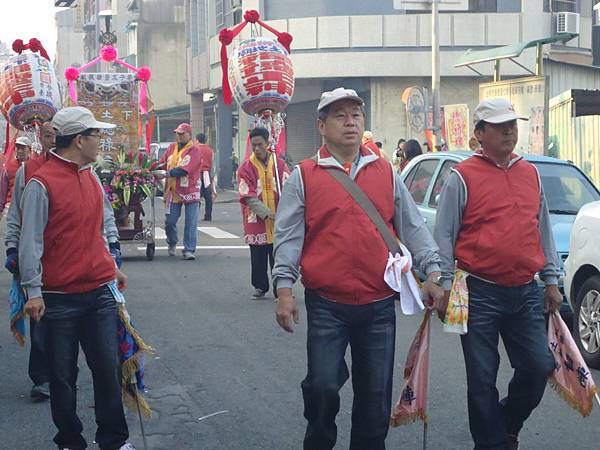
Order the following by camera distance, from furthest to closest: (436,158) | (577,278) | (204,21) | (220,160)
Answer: (204,21), (220,160), (436,158), (577,278)

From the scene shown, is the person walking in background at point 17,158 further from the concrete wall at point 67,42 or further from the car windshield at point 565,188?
the concrete wall at point 67,42

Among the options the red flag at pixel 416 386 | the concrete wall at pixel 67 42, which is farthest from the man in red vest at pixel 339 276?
the concrete wall at pixel 67 42

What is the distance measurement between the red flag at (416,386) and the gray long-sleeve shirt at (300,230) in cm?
38

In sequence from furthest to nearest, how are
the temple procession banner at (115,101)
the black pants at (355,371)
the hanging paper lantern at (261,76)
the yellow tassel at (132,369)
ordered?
the temple procession banner at (115,101), the hanging paper lantern at (261,76), the yellow tassel at (132,369), the black pants at (355,371)

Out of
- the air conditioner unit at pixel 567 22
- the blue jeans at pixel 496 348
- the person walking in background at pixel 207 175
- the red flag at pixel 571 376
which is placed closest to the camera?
the blue jeans at pixel 496 348

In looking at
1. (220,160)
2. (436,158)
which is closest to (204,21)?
(220,160)

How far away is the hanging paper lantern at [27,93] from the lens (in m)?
11.2

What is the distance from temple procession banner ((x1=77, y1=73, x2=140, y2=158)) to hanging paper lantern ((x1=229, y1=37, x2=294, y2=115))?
4605 millimetres

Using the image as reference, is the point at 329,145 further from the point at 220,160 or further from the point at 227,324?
the point at 220,160

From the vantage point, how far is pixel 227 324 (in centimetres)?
1009

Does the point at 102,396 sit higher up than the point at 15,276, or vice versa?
the point at 15,276

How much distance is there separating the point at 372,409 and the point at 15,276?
2593 millimetres

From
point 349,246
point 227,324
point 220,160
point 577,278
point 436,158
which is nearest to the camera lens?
point 349,246

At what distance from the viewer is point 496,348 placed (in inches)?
212
